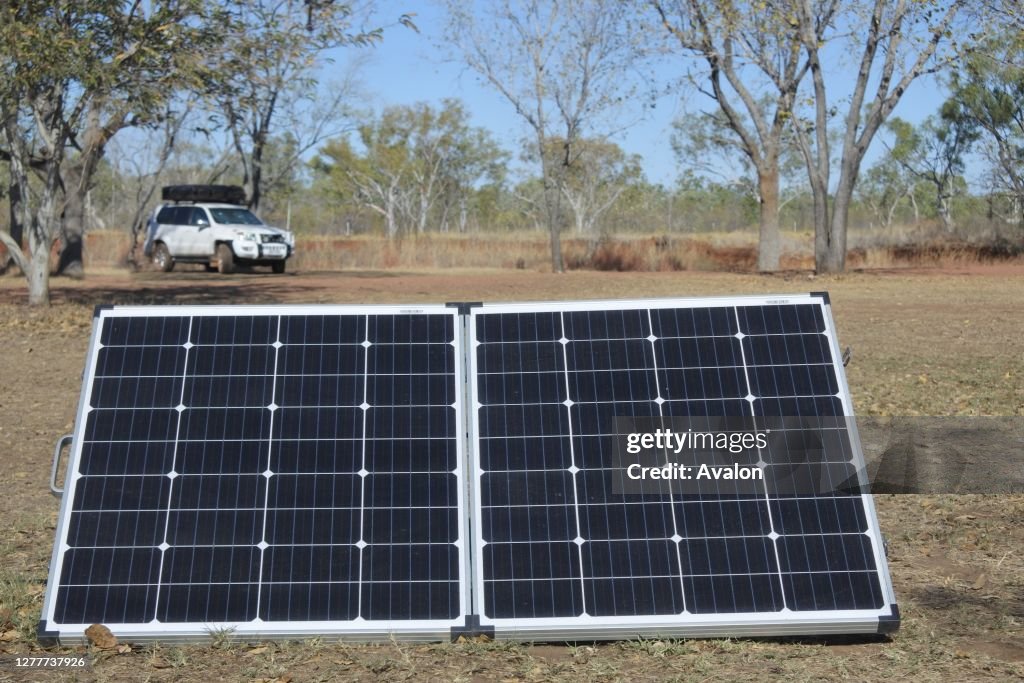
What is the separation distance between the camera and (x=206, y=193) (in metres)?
36.0

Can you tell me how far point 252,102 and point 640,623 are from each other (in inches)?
736

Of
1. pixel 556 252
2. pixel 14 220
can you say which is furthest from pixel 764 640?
pixel 556 252

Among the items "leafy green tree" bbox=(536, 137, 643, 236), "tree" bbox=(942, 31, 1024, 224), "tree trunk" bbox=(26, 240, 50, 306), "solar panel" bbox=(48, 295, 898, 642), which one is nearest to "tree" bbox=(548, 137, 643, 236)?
"leafy green tree" bbox=(536, 137, 643, 236)

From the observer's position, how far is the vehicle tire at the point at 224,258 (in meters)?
33.2

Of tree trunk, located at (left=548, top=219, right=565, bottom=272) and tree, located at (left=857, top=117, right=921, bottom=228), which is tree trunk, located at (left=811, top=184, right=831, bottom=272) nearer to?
tree trunk, located at (left=548, top=219, right=565, bottom=272)

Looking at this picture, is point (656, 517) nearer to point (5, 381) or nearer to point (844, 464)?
point (844, 464)

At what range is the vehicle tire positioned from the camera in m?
33.2

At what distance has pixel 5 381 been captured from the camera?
42.9ft

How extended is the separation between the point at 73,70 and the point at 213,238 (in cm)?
1592

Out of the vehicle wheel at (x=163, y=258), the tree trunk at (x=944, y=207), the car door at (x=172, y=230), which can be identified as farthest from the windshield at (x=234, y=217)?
the tree trunk at (x=944, y=207)

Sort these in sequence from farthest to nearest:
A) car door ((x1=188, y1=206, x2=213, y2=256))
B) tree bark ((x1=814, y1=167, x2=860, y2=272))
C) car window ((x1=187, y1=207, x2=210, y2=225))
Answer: car window ((x1=187, y1=207, x2=210, y2=225))
car door ((x1=188, y1=206, x2=213, y2=256))
tree bark ((x1=814, y1=167, x2=860, y2=272))

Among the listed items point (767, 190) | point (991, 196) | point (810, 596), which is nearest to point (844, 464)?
point (810, 596)

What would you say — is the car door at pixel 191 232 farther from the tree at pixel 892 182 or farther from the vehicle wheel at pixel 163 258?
the tree at pixel 892 182

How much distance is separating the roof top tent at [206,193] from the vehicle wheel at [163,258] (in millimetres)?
1827
